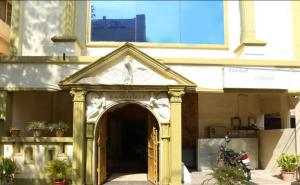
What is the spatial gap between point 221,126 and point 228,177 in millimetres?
6969

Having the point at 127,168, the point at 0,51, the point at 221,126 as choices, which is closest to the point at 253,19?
the point at 221,126

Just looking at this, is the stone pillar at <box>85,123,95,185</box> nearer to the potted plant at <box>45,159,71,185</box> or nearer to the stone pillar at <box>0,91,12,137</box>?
the potted plant at <box>45,159,71,185</box>

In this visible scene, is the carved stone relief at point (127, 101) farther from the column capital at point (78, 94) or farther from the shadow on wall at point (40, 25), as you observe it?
the shadow on wall at point (40, 25)

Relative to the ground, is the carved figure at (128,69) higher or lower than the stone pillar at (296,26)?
lower

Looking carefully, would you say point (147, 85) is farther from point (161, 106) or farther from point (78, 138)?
point (78, 138)

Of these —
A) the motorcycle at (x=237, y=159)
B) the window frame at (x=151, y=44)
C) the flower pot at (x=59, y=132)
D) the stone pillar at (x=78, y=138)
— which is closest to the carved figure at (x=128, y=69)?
the stone pillar at (x=78, y=138)

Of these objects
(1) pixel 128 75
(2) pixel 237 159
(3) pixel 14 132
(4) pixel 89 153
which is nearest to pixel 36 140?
(3) pixel 14 132

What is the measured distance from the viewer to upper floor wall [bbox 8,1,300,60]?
14055 mm

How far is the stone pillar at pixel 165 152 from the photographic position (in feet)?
35.1

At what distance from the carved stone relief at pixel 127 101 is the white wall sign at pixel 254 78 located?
2.12m

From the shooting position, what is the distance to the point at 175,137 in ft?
35.3

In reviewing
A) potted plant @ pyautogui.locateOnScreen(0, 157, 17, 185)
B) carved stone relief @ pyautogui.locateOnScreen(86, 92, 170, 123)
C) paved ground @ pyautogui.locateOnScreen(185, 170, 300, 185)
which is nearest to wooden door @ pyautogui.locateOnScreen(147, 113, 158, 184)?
carved stone relief @ pyautogui.locateOnScreen(86, 92, 170, 123)

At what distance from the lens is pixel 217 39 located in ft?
48.2

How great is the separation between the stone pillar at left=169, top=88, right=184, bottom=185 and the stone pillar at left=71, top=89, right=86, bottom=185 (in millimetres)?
2430
